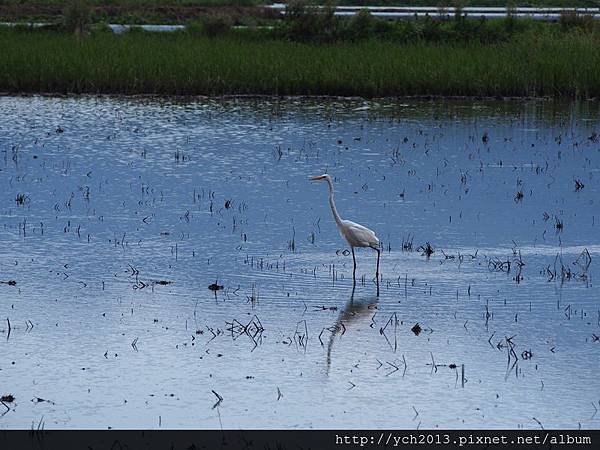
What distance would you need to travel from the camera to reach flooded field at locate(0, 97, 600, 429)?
7.48 metres

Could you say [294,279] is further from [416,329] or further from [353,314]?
[416,329]

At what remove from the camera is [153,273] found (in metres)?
10.5

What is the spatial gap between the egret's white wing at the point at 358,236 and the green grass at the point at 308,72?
12.8 metres

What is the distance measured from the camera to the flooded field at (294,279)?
748 centimetres

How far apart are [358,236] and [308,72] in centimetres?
1328

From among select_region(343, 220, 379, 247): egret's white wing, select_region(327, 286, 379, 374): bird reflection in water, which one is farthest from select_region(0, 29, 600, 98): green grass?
select_region(327, 286, 379, 374): bird reflection in water

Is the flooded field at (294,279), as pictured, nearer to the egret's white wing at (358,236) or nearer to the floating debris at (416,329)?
the floating debris at (416,329)

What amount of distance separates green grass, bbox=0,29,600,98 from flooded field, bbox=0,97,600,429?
3.79 m

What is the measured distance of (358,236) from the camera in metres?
10.4

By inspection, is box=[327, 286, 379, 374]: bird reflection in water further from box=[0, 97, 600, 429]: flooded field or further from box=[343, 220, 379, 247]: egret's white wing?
box=[343, 220, 379, 247]: egret's white wing

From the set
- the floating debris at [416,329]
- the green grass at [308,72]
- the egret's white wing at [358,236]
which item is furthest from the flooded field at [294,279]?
the green grass at [308,72]

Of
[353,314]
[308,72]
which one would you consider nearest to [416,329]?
[353,314]
